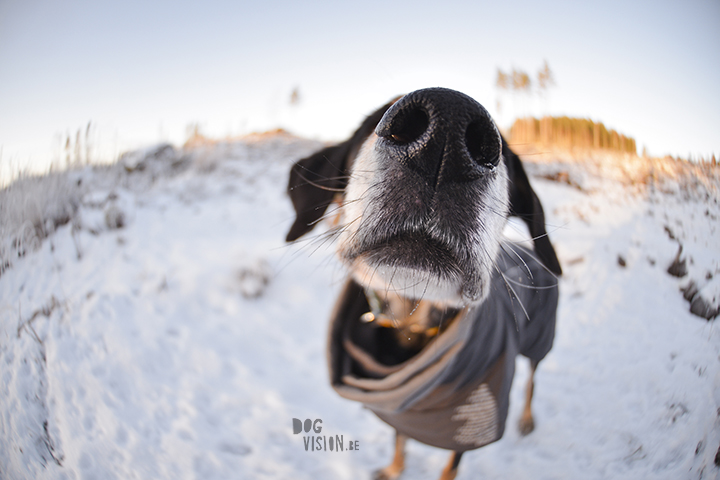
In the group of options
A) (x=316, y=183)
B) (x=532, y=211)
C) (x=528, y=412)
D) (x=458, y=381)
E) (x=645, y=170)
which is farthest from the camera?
(x=528, y=412)

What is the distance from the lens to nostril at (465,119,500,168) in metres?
0.64

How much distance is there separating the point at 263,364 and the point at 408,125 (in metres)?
1.99

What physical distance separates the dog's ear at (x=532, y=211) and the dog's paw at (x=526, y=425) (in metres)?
0.88

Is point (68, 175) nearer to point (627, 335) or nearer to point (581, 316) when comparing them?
point (627, 335)

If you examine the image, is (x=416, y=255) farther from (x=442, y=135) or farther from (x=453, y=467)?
(x=453, y=467)

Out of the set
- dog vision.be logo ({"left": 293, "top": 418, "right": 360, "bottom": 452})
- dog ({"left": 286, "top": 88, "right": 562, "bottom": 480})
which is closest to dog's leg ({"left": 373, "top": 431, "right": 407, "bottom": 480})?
Result: dog ({"left": 286, "top": 88, "right": 562, "bottom": 480})

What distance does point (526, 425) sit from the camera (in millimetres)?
1611

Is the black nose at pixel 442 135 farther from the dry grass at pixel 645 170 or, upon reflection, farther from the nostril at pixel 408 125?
the dry grass at pixel 645 170

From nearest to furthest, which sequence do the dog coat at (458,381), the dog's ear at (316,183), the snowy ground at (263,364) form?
the snowy ground at (263,364), the dog coat at (458,381), the dog's ear at (316,183)

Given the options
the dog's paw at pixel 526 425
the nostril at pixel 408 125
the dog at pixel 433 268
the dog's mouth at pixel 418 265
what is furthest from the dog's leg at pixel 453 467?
the nostril at pixel 408 125

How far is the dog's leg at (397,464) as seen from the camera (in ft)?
5.03

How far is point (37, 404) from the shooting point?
0.89 meters

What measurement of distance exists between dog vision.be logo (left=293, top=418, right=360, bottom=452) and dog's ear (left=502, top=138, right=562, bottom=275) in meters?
1.33

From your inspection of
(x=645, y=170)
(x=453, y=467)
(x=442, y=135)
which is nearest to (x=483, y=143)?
(x=442, y=135)
